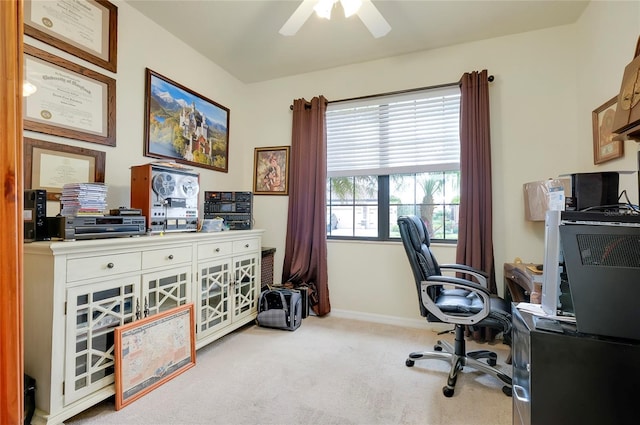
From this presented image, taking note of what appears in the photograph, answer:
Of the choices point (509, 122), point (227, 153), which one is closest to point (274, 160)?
point (227, 153)

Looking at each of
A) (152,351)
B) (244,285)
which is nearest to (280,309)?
(244,285)

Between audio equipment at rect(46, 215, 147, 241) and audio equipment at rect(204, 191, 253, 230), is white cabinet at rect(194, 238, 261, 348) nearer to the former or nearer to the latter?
audio equipment at rect(204, 191, 253, 230)

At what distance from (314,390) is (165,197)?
1666 mm

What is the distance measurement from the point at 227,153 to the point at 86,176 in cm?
148

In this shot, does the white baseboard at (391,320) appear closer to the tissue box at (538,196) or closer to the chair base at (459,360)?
the chair base at (459,360)

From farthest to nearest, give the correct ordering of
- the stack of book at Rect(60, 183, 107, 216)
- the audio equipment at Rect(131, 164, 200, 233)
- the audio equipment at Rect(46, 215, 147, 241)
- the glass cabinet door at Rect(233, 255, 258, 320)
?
the glass cabinet door at Rect(233, 255, 258, 320) < the audio equipment at Rect(131, 164, 200, 233) < the stack of book at Rect(60, 183, 107, 216) < the audio equipment at Rect(46, 215, 147, 241)

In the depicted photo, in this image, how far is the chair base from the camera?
5.92 feet

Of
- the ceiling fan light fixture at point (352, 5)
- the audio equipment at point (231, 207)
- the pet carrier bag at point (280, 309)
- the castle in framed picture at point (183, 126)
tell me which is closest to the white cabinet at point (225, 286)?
the pet carrier bag at point (280, 309)

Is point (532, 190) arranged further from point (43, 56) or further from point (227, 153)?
point (43, 56)

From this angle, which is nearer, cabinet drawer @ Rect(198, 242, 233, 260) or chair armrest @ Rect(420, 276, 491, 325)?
chair armrest @ Rect(420, 276, 491, 325)

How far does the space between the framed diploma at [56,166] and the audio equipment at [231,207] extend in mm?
894

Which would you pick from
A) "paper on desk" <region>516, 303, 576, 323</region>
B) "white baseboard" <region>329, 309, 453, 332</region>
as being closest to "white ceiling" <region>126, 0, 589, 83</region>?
"paper on desk" <region>516, 303, 576, 323</region>

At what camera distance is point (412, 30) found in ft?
8.47

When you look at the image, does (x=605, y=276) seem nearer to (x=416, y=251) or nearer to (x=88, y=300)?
(x=416, y=251)
